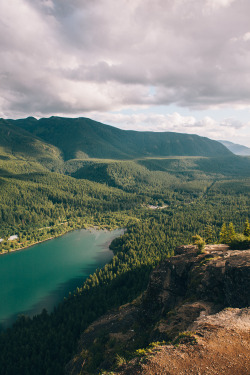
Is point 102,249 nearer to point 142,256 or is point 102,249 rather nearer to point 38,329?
point 142,256

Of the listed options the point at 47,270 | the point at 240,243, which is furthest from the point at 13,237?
the point at 240,243

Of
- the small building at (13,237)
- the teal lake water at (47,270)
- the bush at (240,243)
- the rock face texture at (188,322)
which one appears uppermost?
the bush at (240,243)

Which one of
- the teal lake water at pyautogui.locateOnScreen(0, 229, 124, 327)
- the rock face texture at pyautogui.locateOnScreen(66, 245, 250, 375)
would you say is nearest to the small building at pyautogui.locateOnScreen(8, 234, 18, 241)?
the teal lake water at pyautogui.locateOnScreen(0, 229, 124, 327)

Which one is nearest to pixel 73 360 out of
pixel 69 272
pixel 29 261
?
pixel 69 272

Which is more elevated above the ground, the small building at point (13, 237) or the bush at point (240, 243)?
the bush at point (240, 243)

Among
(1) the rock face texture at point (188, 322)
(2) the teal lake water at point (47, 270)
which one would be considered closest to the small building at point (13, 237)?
(2) the teal lake water at point (47, 270)

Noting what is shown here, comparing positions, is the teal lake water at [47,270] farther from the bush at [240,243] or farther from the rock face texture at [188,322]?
the bush at [240,243]

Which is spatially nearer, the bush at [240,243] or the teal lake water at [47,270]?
the bush at [240,243]

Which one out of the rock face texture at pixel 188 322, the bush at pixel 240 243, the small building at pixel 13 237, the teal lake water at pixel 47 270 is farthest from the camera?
→ the small building at pixel 13 237

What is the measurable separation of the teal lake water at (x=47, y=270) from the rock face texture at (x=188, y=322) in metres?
41.1

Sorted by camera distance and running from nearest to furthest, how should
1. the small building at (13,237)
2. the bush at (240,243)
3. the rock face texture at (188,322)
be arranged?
the rock face texture at (188,322) < the bush at (240,243) < the small building at (13,237)

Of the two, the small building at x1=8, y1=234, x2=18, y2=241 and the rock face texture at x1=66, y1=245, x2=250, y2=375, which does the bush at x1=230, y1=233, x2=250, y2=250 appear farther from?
the small building at x1=8, y1=234, x2=18, y2=241

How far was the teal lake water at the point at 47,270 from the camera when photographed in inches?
4003

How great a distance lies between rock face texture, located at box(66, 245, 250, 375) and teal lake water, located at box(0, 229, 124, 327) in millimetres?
41125
